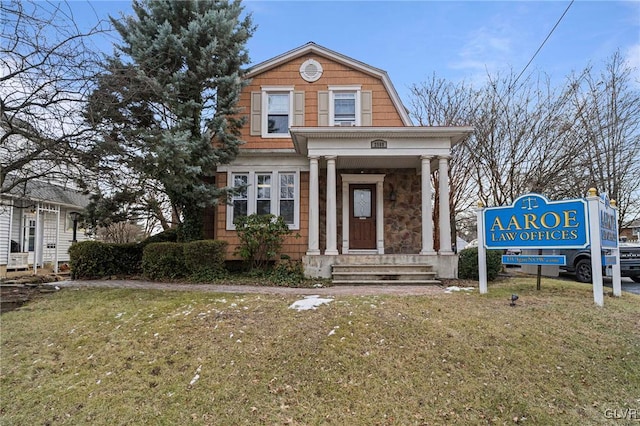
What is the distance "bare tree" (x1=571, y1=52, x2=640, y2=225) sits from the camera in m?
11.9

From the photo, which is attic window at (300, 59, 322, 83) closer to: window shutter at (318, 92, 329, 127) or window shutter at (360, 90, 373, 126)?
window shutter at (318, 92, 329, 127)

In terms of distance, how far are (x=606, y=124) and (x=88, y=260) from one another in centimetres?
1712

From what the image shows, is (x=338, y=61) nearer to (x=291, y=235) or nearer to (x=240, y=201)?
(x=240, y=201)

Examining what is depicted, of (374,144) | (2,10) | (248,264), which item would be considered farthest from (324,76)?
(2,10)

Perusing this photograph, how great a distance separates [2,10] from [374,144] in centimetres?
736

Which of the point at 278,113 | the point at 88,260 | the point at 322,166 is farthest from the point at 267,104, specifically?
the point at 88,260

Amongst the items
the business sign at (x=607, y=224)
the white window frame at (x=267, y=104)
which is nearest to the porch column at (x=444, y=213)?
the business sign at (x=607, y=224)

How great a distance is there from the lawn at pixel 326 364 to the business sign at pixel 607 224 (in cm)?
124

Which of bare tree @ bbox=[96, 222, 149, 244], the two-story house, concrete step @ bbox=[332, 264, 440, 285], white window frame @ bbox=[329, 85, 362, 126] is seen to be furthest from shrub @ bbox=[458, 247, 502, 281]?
bare tree @ bbox=[96, 222, 149, 244]

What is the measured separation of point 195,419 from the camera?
3.07m

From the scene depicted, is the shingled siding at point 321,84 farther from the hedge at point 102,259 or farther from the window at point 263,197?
the hedge at point 102,259

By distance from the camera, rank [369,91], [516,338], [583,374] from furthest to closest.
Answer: [369,91], [516,338], [583,374]

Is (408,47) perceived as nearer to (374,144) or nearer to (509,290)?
(374,144)

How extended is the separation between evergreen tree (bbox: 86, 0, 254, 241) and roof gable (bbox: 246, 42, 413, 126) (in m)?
1.38
